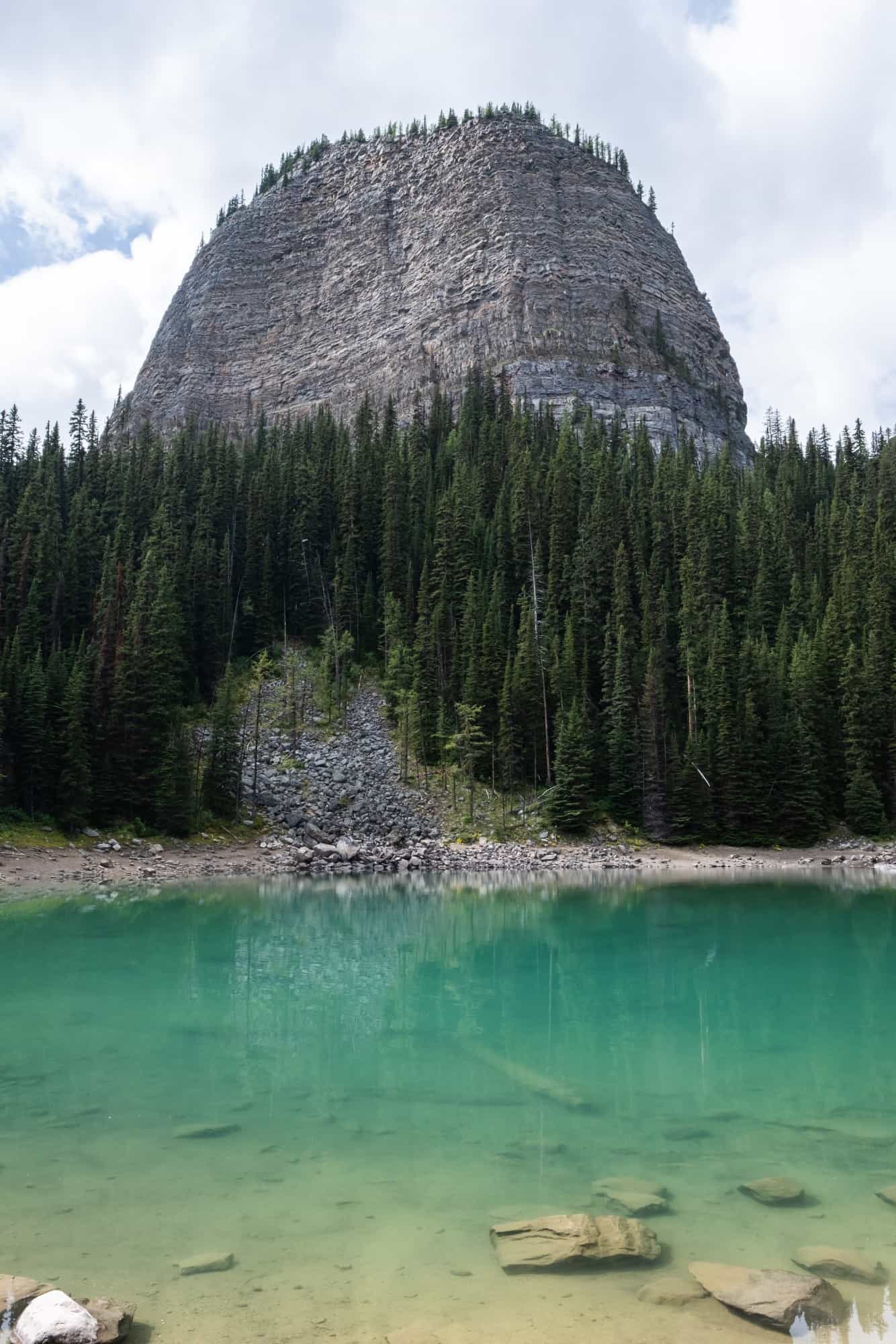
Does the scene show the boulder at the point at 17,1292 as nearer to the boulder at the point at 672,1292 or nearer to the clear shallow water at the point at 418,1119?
the clear shallow water at the point at 418,1119

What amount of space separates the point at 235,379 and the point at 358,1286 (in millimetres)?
145046

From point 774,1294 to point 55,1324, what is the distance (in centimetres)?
561

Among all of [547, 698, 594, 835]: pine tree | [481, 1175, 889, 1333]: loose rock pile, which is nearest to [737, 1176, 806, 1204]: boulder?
[481, 1175, 889, 1333]: loose rock pile

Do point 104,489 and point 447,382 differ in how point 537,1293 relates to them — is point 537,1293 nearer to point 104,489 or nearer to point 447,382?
point 104,489

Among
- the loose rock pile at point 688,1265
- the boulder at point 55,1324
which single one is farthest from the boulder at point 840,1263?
the boulder at point 55,1324

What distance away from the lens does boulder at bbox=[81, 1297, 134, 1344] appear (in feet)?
21.3

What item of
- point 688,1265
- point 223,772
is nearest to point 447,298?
point 223,772

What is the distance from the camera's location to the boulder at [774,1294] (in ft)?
23.1

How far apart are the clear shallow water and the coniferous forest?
3279 centimetres

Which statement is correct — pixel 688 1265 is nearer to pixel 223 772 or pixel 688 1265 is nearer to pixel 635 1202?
pixel 635 1202

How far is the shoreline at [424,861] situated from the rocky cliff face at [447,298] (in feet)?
249

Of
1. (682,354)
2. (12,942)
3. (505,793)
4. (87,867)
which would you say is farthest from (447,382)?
(12,942)

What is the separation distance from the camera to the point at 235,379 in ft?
457

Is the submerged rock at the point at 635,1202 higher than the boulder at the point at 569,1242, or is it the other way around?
the boulder at the point at 569,1242
